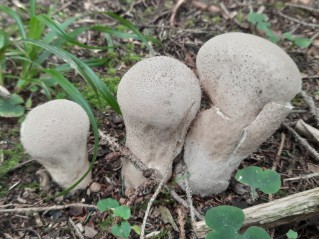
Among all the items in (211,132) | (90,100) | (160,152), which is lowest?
(90,100)

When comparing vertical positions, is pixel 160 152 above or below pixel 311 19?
below

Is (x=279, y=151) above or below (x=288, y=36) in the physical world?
below

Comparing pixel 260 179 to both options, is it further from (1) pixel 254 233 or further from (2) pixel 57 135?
(2) pixel 57 135

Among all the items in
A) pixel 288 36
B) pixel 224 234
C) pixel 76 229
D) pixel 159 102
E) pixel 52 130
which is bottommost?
pixel 76 229

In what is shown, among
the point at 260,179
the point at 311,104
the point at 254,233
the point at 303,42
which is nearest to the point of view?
the point at 254,233

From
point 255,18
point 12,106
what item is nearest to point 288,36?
point 255,18

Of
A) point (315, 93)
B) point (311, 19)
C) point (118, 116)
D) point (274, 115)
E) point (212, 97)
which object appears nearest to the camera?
point (274, 115)

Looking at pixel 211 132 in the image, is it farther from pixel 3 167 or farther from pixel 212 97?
pixel 3 167

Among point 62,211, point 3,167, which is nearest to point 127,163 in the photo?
point 62,211
